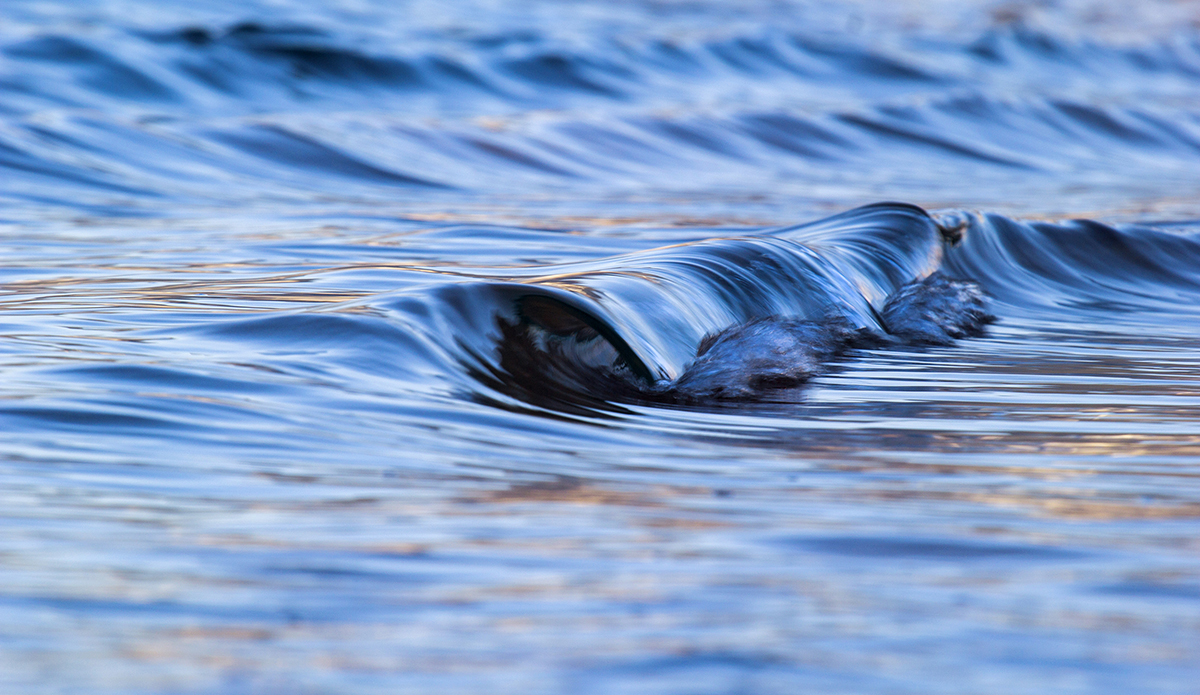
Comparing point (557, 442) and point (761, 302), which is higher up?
point (761, 302)

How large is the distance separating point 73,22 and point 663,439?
9339 mm

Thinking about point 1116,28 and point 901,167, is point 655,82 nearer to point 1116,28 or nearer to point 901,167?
point 901,167

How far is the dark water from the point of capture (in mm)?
1347

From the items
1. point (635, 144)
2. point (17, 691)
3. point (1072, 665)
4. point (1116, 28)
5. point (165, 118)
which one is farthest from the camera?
point (1116, 28)

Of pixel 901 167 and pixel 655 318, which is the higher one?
pixel 901 167

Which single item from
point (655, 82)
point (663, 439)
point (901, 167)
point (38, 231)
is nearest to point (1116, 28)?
point (655, 82)

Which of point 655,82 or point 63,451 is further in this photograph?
point 655,82

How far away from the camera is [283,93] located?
936 centimetres

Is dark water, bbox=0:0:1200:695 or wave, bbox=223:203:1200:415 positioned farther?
wave, bbox=223:203:1200:415

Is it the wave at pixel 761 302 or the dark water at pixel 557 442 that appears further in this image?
the wave at pixel 761 302

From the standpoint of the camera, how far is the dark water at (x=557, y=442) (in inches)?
53.0

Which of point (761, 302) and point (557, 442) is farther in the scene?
point (761, 302)

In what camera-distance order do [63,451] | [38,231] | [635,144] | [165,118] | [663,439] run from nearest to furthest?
[63,451]
[663,439]
[38,231]
[165,118]
[635,144]

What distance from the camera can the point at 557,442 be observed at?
2209mm
